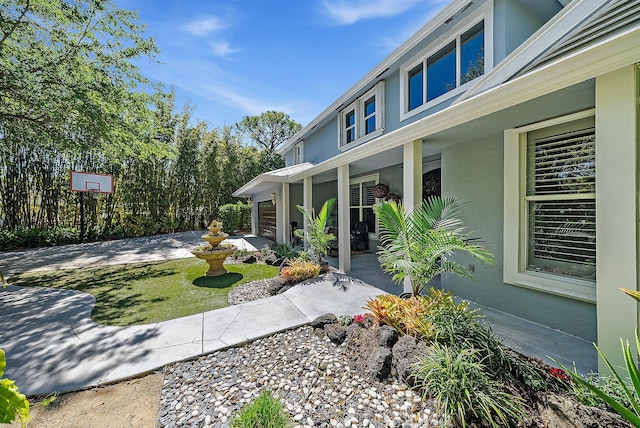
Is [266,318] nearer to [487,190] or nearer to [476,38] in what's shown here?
[487,190]

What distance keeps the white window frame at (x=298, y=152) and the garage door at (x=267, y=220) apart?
9.76 feet

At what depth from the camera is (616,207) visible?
Result: 2.09m

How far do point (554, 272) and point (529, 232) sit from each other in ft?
1.90

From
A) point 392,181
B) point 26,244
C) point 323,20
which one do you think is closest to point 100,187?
point 26,244

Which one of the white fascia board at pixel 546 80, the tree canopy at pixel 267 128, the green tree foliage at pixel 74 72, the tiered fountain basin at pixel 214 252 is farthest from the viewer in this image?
the tree canopy at pixel 267 128

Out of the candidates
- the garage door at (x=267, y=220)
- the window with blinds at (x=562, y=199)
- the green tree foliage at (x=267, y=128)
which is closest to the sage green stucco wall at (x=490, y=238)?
the window with blinds at (x=562, y=199)

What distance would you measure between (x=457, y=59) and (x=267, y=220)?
9763 mm

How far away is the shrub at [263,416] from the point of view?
186 cm

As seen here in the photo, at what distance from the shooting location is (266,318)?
147 inches

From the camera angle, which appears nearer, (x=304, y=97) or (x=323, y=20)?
(x=323, y=20)

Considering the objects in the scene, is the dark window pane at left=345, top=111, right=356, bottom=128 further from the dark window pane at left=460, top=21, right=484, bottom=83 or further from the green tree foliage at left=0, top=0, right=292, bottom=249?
the green tree foliage at left=0, top=0, right=292, bottom=249

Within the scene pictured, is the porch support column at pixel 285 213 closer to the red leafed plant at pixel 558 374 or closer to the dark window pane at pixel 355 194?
the dark window pane at pixel 355 194

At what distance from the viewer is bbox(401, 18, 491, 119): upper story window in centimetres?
484

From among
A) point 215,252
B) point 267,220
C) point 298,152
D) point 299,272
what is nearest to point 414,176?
point 299,272
